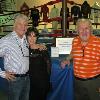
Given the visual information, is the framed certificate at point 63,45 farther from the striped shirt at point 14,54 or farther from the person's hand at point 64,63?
the striped shirt at point 14,54

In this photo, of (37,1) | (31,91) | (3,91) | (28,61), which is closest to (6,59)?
(28,61)

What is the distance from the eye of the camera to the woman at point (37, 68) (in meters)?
3.32

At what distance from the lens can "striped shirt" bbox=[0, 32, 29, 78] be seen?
2947mm

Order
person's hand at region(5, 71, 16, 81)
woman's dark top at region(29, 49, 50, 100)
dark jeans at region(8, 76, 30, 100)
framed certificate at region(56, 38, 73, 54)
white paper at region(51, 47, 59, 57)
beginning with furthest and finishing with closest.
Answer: framed certificate at region(56, 38, 73, 54) < white paper at region(51, 47, 59, 57) < woman's dark top at region(29, 49, 50, 100) < dark jeans at region(8, 76, 30, 100) < person's hand at region(5, 71, 16, 81)

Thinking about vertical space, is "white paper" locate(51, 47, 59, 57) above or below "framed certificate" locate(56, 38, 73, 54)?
below

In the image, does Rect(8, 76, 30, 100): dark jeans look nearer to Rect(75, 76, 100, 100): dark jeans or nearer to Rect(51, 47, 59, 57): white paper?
Rect(75, 76, 100, 100): dark jeans

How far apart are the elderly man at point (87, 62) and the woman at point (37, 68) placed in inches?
18.3

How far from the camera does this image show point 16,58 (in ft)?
9.71

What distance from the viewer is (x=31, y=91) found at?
354cm

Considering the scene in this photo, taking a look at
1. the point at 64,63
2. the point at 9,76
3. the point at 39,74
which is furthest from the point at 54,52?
the point at 9,76

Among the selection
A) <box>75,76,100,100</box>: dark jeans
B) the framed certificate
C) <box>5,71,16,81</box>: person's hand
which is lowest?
<box>75,76,100,100</box>: dark jeans

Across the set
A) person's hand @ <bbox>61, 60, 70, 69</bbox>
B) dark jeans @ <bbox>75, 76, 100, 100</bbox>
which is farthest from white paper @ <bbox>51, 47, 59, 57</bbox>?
dark jeans @ <bbox>75, 76, 100, 100</bbox>

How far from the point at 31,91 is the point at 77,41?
865mm

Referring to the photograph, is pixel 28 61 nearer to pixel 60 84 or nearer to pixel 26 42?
pixel 26 42
